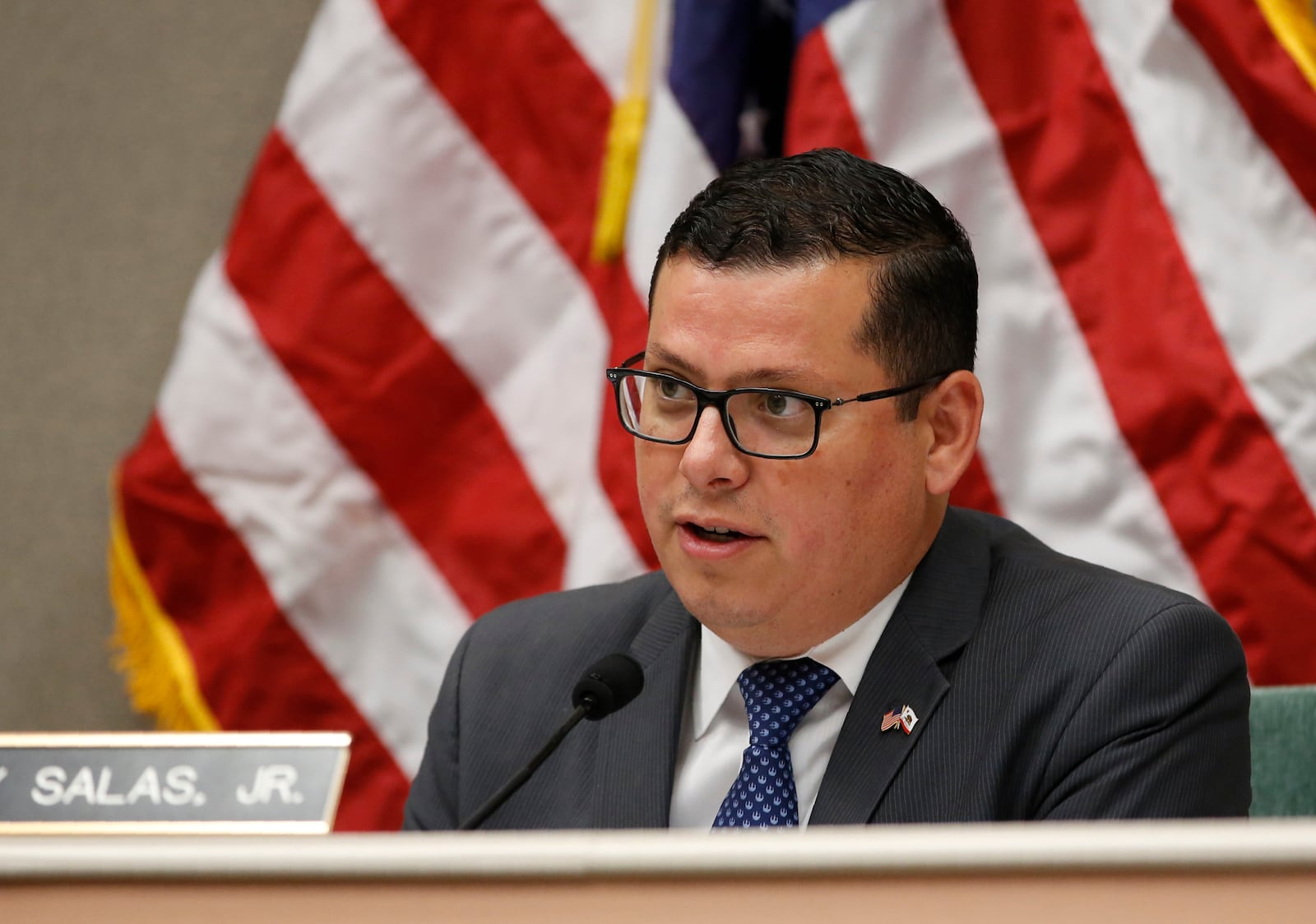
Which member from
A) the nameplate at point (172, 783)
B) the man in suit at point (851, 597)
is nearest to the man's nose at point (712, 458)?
the man in suit at point (851, 597)

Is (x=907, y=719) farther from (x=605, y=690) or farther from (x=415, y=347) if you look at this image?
(x=415, y=347)

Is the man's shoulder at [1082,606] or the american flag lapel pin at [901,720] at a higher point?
the american flag lapel pin at [901,720]

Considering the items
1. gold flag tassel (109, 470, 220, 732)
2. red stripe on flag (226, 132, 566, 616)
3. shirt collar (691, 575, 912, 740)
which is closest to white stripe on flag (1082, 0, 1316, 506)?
shirt collar (691, 575, 912, 740)

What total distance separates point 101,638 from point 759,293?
1.87 m

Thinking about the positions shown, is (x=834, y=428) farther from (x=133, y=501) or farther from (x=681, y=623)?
(x=133, y=501)

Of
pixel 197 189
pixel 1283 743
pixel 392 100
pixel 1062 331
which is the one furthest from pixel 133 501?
pixel 1283 743

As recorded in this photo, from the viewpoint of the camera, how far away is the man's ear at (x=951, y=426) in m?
1.45

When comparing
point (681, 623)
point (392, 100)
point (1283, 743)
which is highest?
point (392, 100)

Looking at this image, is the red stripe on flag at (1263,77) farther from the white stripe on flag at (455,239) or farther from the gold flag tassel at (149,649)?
the gold flag tassel at (149,649)

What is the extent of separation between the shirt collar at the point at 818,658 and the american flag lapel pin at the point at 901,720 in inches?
2.1

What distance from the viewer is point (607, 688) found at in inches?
49.4

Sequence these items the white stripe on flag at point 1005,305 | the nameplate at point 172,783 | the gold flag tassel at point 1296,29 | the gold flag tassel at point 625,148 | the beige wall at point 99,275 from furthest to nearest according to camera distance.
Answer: the beige wall at point 99,275 < the gold flag tassel at point 625,148 < the white stripe on flag at point 1005,305 < the gold flag tassel at point 1296,29 < the nameplate at point 172,783

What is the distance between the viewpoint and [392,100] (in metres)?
2.43

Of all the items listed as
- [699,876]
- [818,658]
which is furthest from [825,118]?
[699,876]
